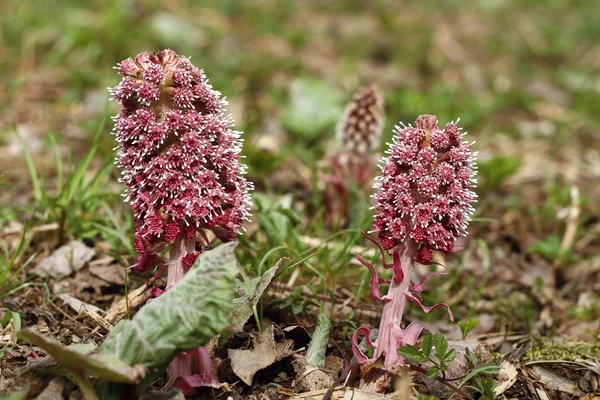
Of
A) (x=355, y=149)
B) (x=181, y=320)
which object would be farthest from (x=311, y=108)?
(x=181, y=320)

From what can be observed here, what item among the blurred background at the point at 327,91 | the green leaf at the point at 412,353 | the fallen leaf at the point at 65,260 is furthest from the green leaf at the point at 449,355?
the fallen leaf at the point at 65,260

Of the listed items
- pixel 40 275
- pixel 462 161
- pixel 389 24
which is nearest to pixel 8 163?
pixel 40 275

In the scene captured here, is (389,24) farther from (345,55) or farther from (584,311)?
(584,311)

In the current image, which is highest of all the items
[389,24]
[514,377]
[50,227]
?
[389,24]

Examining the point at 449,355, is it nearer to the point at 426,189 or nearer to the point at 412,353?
the point at 412,353

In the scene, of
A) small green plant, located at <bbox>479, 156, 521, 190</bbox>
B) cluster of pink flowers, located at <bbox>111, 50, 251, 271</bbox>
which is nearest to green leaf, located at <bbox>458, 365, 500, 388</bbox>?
cluster of pink flowers, located at <bbox>111, 50, 251, 271</bbox>

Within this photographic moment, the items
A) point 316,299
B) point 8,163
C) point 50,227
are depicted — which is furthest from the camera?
point 8,163
